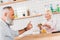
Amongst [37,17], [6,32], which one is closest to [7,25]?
[6,32]

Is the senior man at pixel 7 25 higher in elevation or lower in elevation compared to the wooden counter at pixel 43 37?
higher

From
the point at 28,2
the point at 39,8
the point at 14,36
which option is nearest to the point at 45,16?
the point at 39,8

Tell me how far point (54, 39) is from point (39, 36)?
0.13 metres

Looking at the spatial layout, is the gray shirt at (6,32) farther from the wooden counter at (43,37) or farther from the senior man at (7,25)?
the wooden counter at (43,37)

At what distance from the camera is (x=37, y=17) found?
50.2 inches

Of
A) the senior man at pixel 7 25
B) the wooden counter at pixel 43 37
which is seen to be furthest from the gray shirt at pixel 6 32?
the wooden counter at pixel 43 37

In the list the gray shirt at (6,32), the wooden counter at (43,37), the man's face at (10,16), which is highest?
the man's face at (10,16)

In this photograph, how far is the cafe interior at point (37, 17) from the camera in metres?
1.27

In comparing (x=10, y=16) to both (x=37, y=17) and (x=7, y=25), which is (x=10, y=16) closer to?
(x=7, y=25)

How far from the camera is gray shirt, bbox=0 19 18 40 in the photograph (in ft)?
4.20

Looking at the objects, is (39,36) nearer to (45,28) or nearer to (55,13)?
(45,28)

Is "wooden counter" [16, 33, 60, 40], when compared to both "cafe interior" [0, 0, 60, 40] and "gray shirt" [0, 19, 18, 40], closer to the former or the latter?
"cafe interior" [0, 0, 60, 40]

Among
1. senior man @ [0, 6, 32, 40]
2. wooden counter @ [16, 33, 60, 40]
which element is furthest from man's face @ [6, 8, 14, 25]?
wooden counter @ [16, 33, 60, 40]

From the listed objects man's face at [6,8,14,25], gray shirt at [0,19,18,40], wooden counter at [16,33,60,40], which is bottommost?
wooden counter at [16,33,60,40]
